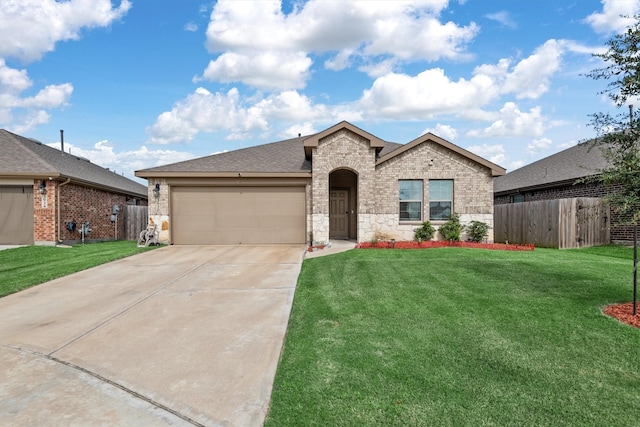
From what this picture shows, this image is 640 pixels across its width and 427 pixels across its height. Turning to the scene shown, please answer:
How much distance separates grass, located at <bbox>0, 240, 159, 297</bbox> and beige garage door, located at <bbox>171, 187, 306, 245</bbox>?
2066 millimetres

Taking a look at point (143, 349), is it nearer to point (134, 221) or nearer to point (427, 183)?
point (427, 183)

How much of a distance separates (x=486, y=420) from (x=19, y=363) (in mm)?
4793

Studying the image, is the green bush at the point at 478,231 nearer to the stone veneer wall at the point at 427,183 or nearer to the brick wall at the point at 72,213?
the stone veneer wall at the point at 427,183

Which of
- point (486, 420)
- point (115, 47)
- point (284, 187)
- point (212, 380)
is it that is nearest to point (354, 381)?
point (486, 420)

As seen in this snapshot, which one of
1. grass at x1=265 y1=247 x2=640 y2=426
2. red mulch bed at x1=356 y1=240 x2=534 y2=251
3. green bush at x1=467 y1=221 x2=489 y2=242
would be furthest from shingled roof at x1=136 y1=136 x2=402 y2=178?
grass at x1=265 y1=247 x2=640 y2=426

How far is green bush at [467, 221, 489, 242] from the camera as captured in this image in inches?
558

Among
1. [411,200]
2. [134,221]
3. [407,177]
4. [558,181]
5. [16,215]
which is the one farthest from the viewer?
[134,221]

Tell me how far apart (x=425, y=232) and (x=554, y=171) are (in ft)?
31.8

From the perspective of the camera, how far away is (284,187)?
1507cm

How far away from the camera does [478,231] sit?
14.2 meters

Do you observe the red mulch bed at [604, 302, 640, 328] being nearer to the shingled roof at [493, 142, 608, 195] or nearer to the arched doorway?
the arched doorway

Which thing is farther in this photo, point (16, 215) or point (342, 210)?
point (342, 210)

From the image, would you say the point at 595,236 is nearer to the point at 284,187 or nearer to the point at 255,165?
the point at 284,187

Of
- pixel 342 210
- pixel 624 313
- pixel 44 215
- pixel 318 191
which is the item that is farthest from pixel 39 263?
pixel 624 313
